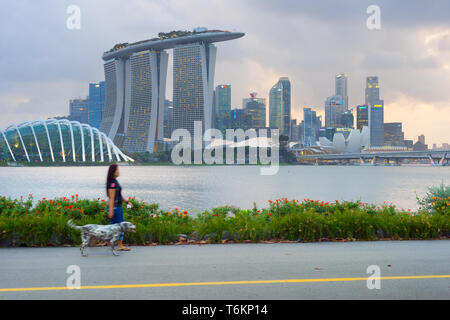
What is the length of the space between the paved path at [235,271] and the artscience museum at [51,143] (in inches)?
5767

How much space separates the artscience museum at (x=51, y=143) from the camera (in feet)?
→ 477

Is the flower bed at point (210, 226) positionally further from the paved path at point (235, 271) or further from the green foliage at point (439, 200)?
Result: the green foliage at point (439, 200)

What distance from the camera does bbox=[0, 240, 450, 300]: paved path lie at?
5.98 meters

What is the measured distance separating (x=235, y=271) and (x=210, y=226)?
124 inches

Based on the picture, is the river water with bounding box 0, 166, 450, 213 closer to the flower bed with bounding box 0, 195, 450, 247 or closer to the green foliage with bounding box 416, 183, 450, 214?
the green foliage with bounding box 416, 183, 450, 214

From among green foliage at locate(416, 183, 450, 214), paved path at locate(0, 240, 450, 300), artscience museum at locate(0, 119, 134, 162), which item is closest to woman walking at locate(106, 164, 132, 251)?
paved path at locate(0, 240, 450, 300)

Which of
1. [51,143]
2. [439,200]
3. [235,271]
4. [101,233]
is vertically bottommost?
[235,271]

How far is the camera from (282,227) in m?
10.3

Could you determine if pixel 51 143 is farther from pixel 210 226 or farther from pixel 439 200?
pixel 439 200

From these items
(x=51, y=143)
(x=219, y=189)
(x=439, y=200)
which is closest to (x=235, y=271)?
(x=439, y=200)

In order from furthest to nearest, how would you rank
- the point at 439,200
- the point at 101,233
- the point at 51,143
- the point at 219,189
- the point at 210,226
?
the point at 51,143
the point at 219,189
the point at 439,200
the point at 210,226
the point at 101,233

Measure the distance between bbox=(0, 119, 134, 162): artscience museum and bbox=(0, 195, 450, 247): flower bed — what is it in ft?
471

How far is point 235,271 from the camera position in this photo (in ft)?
23.6
